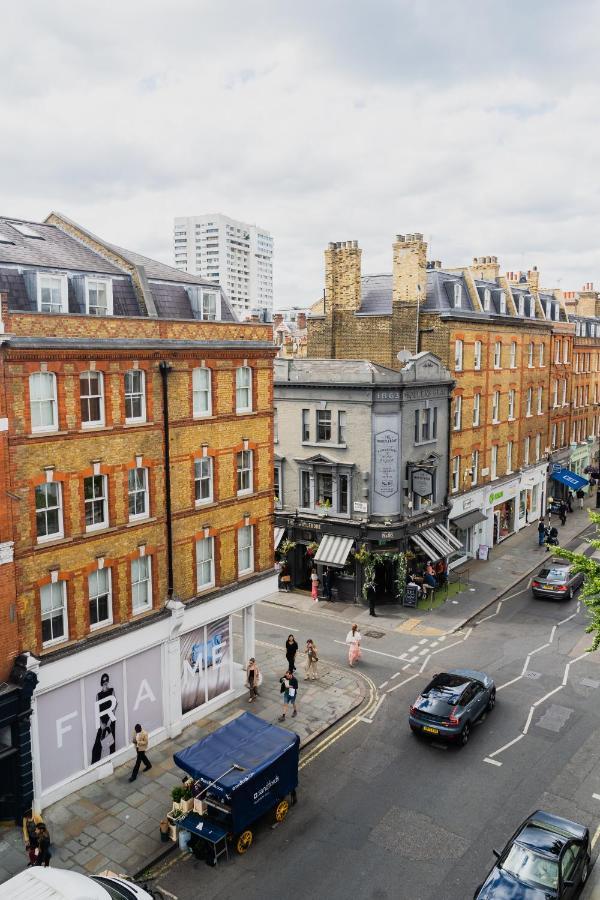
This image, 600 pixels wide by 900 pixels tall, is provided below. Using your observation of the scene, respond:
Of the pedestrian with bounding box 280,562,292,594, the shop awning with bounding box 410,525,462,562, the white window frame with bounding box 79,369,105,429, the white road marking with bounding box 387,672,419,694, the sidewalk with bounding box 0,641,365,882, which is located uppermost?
the white window frame with bounding box 79,369,105,429

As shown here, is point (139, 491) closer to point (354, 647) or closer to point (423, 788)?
point (354, 647)

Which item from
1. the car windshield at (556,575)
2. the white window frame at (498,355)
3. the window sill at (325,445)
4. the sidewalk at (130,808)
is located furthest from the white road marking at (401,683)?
the white window frame at (498,355)

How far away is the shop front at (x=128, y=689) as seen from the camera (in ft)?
62.0

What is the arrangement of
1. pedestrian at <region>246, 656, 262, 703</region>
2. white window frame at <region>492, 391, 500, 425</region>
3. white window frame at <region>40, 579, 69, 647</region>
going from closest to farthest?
white window frame at <region>40, 579, 69, 647</region> < pedestrian at <region>246, 656, 262, 703</region> < white window frame at <region>492, 391, 500, 425</region>

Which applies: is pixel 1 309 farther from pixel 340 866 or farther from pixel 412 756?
pixel 412 756

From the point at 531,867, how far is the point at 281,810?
251 inches

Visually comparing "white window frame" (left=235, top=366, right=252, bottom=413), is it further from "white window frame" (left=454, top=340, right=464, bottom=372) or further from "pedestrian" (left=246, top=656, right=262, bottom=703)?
"white window frame" (left=454, top=340, right=464, bottom=372)

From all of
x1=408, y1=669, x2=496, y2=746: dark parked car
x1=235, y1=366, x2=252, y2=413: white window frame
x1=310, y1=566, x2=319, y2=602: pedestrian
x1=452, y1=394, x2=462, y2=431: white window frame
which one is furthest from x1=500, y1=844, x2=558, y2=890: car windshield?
x1=452, y1=394, x2=462, y2=431: white window frame

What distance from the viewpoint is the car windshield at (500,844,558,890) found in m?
14.1

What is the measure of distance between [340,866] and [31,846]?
6972 mm

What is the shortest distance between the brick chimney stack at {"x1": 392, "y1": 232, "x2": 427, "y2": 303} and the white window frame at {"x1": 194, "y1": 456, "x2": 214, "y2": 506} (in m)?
19.8

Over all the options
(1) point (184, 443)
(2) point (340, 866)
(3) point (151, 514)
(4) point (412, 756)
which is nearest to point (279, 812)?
(2) point (340, 866)

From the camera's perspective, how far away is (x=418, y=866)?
1623 centimetres

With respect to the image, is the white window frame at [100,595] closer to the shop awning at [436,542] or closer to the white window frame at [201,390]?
the white window frame at [201,390]
